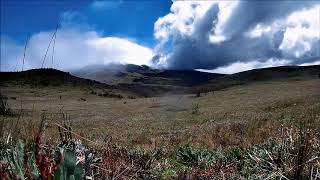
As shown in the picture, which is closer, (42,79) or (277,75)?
(277,75)

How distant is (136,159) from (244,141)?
4.22m

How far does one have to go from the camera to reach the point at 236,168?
18.9ft

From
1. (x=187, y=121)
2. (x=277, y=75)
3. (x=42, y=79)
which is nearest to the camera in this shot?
(x=187, y=121)

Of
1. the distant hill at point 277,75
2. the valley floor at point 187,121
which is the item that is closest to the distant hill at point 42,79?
the distant hill at point 277,75

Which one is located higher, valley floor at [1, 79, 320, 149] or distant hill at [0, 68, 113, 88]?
distant hill at [0, 68, 113, 88]

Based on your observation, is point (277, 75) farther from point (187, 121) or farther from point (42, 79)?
point (187, 121)

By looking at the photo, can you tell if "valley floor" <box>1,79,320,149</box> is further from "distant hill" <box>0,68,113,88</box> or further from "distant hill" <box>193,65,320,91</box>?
"distant hill" <box>0,68,113,88</box>

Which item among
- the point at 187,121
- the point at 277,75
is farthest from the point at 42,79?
the point at 187,121

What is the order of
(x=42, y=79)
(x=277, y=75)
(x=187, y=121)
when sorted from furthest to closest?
1. (x=42, y=79)
2. (x=277, y=75)
3. (x=187, y=121)

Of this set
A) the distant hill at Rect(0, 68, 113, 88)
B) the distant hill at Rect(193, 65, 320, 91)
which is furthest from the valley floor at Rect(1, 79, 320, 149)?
the distant hill at Rect(0, 68, 113, 88)

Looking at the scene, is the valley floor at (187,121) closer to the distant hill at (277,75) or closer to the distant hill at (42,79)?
the distant hill at (277,75)

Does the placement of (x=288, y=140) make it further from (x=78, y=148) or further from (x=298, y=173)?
(x=78, y=148)

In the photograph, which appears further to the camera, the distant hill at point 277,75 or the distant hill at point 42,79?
the distant hill at point 42,79

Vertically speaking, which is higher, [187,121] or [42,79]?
[42,79]
